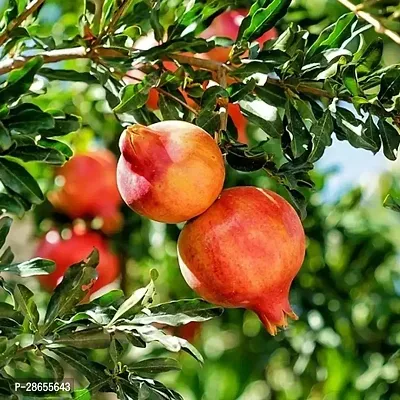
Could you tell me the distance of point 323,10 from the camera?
3.75ft

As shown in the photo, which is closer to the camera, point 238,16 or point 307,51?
point 307,51

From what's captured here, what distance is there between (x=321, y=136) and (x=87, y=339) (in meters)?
0.23

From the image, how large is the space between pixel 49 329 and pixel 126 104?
0.60 ft

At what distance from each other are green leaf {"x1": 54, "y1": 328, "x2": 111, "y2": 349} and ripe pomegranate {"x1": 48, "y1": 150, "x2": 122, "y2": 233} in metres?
0.62

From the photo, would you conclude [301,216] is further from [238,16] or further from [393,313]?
[393,313]

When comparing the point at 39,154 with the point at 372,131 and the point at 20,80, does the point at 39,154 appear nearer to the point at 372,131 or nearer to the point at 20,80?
→ the point at 20,80

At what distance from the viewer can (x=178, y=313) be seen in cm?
65

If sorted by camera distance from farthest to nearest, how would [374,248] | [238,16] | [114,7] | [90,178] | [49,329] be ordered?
[374,248]
[90,178]
[238,16]
[114,7]
[49,329]

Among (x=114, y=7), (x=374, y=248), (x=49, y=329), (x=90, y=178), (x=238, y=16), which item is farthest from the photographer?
(x=374, y=248)

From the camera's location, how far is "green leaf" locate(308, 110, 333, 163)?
632mm

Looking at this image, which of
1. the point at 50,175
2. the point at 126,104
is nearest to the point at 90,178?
the point at 50,175

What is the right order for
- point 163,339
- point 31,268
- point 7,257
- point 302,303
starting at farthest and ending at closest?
point 302,303 → point 7,257 → point 31,268 → point 163,339

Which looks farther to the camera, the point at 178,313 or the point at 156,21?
the point at 156,21

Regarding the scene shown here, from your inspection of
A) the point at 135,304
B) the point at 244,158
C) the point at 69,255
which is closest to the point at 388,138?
the point at 244,158
